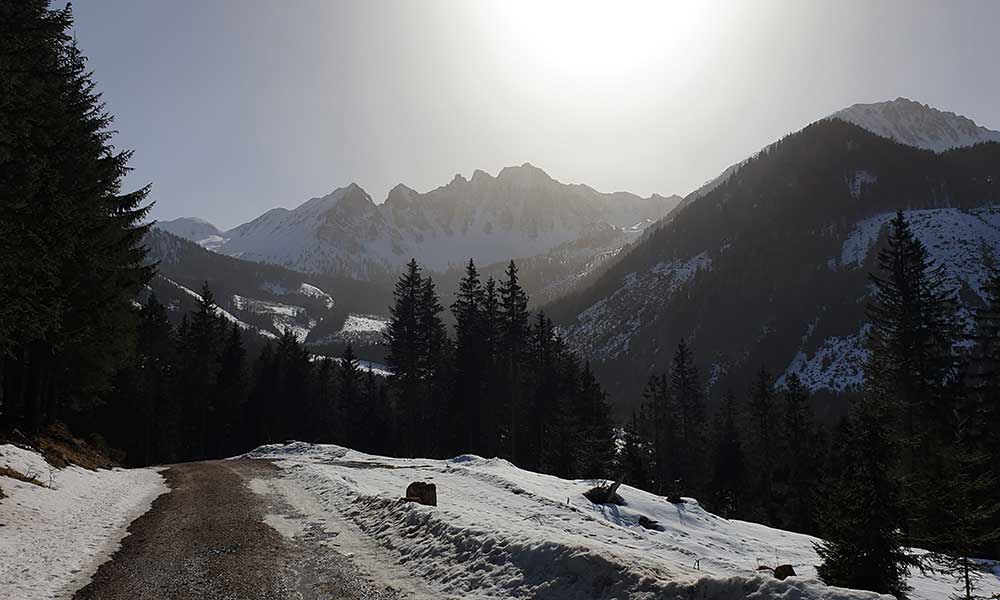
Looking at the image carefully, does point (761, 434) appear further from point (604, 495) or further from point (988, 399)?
point (604, 495)

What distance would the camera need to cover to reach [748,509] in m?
52.2

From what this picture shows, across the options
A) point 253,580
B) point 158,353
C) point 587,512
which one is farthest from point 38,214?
point 158,353

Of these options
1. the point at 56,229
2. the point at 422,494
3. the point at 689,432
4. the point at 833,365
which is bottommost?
the point at 689,432

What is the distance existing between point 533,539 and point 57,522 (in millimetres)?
10686

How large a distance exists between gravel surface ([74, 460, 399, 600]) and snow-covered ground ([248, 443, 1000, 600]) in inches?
33.3

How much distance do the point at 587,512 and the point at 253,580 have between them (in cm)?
1406

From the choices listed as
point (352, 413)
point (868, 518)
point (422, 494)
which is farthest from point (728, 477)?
point (868, 518)

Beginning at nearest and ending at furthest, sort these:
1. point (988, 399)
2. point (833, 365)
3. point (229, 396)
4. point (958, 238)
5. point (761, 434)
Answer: point (988, 399) → point (761, 434) → point (229, 396) → point (833, 365) → point (958, 238)

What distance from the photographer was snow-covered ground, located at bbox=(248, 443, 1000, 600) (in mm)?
8000

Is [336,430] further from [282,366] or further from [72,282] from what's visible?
[72,282]

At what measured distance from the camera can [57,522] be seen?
12.8 m

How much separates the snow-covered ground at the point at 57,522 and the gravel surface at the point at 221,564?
41cm

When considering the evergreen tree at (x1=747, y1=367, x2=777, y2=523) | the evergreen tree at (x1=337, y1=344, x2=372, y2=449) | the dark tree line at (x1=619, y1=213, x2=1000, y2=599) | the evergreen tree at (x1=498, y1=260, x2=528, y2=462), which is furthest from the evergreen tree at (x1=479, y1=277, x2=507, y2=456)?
the evergreen tree at (x1=747, y1=367, x2=777, y2=523)

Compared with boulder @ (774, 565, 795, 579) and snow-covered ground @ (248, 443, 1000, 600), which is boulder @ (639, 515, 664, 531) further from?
boulder @ (774, 565, 795, 579)
